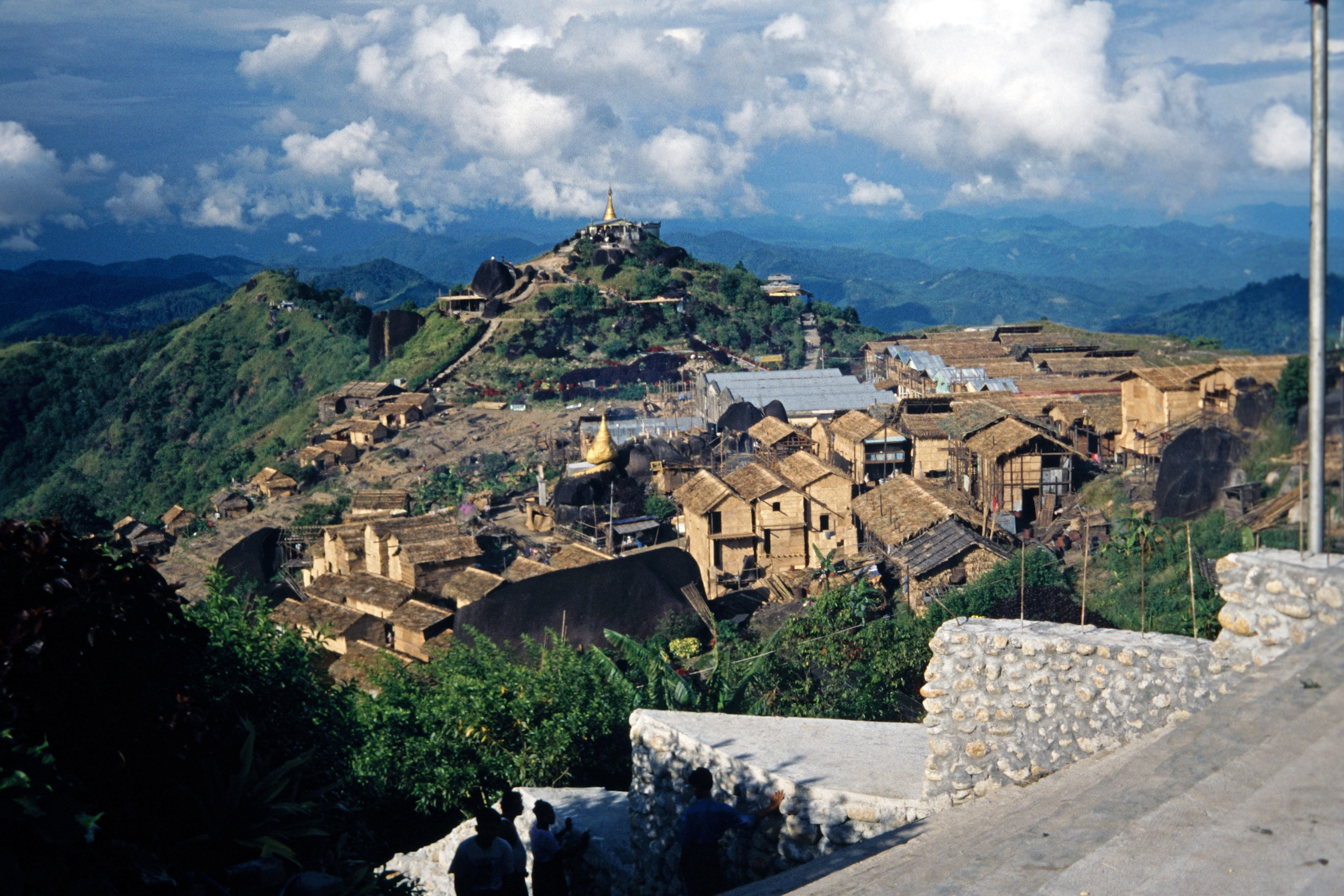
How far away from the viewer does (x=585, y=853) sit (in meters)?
6.11

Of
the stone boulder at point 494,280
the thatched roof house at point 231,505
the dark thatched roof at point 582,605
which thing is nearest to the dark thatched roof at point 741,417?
the dark thatched roof at point 582,605

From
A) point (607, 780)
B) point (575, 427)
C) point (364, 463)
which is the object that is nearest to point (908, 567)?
point (607, 780)

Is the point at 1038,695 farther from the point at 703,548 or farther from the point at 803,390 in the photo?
the point at 803,390

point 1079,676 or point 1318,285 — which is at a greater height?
point 1318,285

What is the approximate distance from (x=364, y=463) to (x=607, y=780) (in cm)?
2655

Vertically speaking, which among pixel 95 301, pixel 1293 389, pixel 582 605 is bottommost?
pixel 582 605

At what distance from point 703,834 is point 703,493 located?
15.0 meters

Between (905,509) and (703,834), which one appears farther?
(905,509)

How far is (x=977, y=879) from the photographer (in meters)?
3.27

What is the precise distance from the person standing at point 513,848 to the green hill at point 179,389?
127ft

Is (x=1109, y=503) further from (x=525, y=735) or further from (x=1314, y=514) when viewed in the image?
(x=1314, y=514)

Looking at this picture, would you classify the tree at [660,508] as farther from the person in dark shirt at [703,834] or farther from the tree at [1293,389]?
the tree at [1293,389]

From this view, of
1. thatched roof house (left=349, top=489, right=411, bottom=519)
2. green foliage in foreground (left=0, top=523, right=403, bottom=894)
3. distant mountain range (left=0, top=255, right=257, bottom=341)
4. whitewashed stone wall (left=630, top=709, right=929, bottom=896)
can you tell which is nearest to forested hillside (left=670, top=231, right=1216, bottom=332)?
distant mountain range (left=0, top=255, right=257, bottom=341)

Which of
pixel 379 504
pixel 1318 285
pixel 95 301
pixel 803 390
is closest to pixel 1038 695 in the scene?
pixel 1318 285
